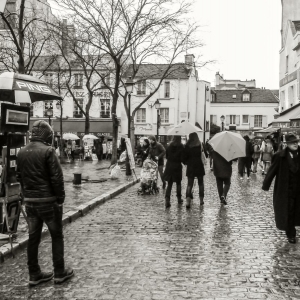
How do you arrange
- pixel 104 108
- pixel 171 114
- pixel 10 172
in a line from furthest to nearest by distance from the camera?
1. pixel 171 114
2. pixel 104 108
3. pixel 10 172

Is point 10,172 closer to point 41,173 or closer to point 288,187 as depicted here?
point 41,173

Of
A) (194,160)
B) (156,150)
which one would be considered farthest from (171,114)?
(194,160)

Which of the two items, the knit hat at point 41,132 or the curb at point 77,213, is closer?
the knit hat at point 41,132

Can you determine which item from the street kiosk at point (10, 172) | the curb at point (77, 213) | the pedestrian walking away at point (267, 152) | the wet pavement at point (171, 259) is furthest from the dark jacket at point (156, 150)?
the pedestrian walking away at point (267, 152)

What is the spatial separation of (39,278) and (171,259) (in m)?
1.82

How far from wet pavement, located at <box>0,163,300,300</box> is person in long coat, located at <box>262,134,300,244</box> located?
34 cm

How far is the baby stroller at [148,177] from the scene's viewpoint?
A: 13.5 metres

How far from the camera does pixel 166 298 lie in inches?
185

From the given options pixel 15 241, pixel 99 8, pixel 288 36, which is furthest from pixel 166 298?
pixel 288 36

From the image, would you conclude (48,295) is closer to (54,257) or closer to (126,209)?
(54,257)

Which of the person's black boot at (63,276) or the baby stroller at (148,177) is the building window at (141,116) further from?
the person's black boot at (63,276)

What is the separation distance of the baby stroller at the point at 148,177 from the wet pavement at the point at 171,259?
308 cm

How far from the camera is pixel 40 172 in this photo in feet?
16.6

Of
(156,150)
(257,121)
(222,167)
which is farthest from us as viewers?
(257,121)
